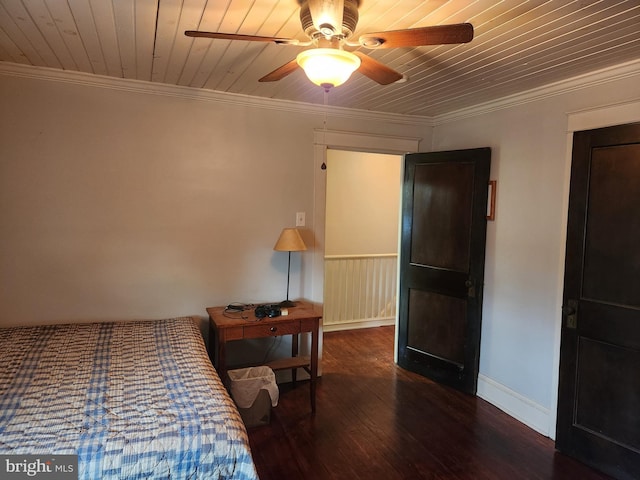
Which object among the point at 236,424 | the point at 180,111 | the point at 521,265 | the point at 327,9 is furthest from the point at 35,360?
the point at 521,265

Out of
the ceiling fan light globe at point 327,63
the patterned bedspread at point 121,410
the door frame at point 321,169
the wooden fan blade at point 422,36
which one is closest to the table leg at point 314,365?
the door frame at point 321,169

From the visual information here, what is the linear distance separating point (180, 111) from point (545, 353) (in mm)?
2994

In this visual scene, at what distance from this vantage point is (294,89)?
284 centimetres

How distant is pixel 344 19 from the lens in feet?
5.19

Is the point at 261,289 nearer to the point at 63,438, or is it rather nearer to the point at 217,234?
the point at 217,234

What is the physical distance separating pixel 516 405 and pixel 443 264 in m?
1.14

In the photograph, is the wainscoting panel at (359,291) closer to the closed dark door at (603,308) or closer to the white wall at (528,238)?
the white wall at (528,238)

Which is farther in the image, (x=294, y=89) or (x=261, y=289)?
(x=261, y=289)

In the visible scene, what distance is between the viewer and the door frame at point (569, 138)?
2225 millimetres

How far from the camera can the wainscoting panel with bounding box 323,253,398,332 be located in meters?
4.70

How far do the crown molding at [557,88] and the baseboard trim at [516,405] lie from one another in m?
2.04

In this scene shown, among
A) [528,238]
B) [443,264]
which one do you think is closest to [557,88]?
[528,238]

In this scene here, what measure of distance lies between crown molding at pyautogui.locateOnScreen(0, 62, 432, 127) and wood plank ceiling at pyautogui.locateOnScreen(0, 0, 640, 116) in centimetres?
7

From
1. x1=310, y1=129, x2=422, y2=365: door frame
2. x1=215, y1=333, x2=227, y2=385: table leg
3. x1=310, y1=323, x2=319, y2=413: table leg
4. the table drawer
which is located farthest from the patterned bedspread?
x1=310, y1=129, x2=422, y2=365: door frame
